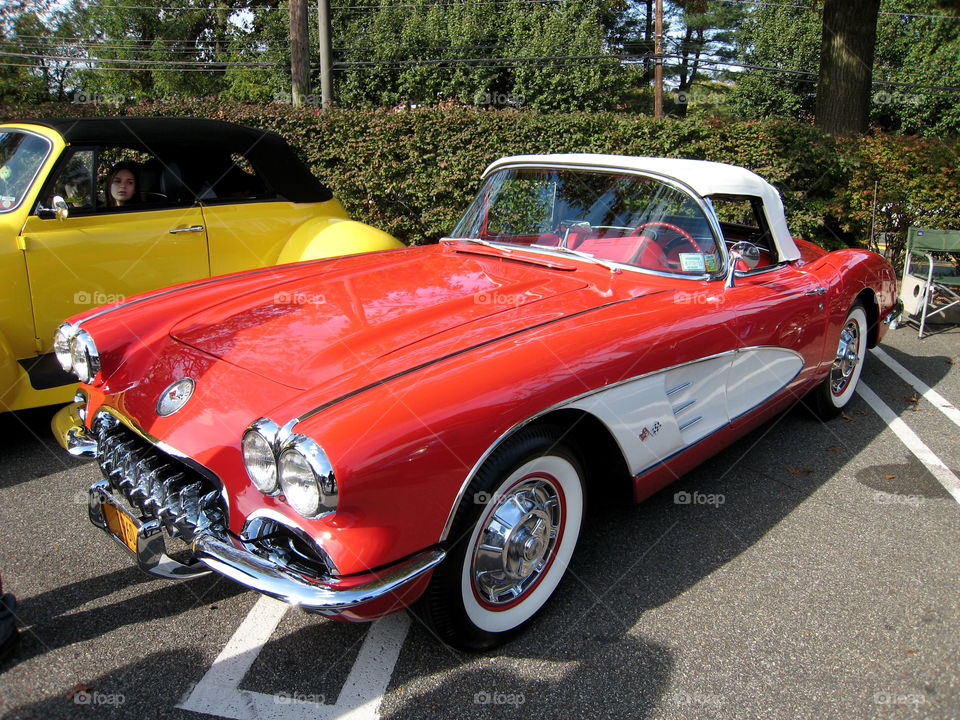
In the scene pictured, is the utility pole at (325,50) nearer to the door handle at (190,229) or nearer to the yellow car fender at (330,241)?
the yellow car fender at (330,241)

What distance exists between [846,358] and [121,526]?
13.8ft

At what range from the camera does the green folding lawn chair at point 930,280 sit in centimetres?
654

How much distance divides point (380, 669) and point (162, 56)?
32.4 m

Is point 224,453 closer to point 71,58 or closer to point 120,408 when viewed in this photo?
point 120,408

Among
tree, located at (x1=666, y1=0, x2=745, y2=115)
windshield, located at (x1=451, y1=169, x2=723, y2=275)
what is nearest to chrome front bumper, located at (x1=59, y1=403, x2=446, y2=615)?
windshield, located at (x1=451, y1=169, x2=723, y2=275)

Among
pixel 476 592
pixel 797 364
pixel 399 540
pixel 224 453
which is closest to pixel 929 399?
pixel 797 364

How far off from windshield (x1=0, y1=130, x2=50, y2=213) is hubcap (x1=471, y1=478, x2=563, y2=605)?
360 cm

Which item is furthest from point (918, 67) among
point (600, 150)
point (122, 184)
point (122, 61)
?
point (122, 184)

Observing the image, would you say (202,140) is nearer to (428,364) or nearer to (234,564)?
(428,364)

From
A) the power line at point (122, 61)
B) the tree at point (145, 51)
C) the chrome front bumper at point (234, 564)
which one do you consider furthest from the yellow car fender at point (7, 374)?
the tree at point (145, 51)

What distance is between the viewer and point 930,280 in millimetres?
6496

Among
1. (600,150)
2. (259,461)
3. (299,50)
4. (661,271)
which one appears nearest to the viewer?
(259,461)

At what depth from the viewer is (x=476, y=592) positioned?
89.0 inches

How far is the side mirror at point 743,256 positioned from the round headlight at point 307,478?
2137mm
